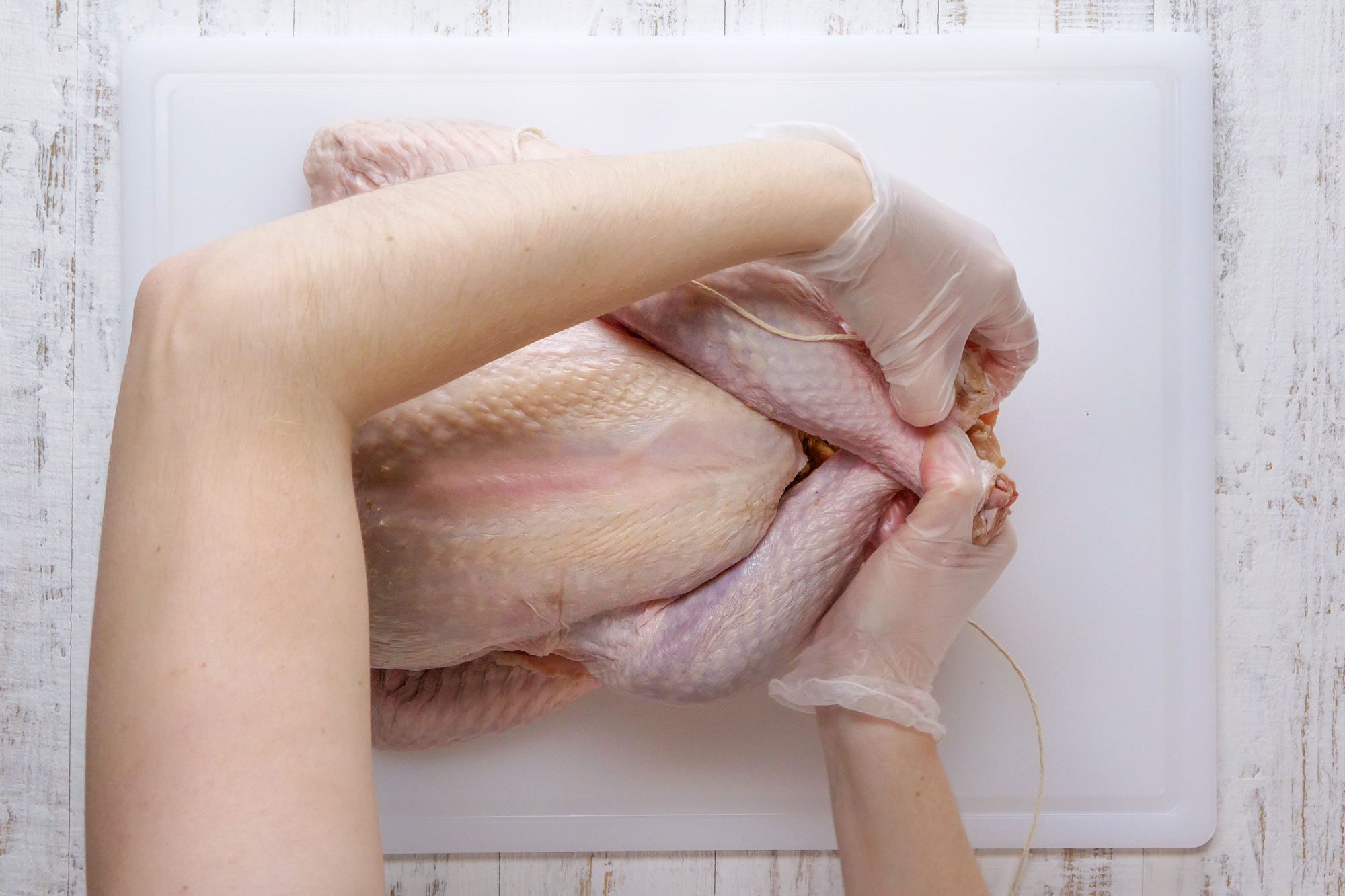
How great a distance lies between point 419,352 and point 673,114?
584 millimetres

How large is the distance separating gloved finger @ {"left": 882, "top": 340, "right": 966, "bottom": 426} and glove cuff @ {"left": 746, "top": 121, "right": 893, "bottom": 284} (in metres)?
0.09

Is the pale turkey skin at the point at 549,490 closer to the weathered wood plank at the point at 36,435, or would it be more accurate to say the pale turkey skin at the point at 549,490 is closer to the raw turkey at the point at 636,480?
the raw turkey at the point at 636,480

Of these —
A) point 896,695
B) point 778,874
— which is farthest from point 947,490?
point 778,874

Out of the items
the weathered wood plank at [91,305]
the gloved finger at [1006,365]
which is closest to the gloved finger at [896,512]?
the gloved finger at [1006,365]

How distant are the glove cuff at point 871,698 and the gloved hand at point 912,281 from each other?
0.26 meters

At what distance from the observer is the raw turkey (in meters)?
0.72

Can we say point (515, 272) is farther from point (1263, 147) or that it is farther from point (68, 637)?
point (1263, 147)

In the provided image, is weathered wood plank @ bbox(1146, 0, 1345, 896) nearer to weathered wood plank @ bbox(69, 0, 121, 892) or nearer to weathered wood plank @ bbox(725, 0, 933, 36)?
weathered wood plank @ bbox(725, 0, 933, 36)

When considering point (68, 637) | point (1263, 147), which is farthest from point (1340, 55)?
point (68, 637)

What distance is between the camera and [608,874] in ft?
3.50

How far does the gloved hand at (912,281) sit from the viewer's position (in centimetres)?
72

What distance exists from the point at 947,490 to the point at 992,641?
10.2 inches

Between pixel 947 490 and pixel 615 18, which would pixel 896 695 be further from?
pixel 615 18

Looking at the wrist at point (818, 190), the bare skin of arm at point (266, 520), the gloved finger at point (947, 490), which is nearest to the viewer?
the bare skin of arm at point (266, 520)
